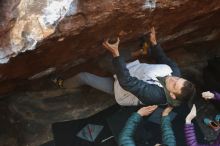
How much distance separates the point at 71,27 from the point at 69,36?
100 millimetres

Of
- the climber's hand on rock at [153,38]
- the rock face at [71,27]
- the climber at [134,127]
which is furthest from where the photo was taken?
the climber's hand on rock at [153,38]

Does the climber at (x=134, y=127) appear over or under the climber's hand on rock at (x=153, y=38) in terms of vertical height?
under

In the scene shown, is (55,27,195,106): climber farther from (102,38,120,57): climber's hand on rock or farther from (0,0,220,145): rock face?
(0,0,220,145): rock face

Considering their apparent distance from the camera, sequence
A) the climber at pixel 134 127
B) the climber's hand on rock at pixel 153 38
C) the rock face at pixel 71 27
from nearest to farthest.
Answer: the rock face at pixel 71 27 < the climber at pixel 134 127 < the climber's hand on rock at pixel 153 38

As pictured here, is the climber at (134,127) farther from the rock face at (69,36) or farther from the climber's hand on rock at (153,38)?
the rock face at (69,36)

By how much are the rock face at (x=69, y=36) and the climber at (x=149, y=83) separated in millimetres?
191

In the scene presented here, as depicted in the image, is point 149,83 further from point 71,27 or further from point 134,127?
point 71,27

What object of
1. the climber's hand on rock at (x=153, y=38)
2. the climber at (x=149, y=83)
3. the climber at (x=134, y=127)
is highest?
the climber's hand on rock at (x=153, y=38)

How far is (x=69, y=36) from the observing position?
10.1 ft

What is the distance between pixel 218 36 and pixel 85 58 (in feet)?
5.67

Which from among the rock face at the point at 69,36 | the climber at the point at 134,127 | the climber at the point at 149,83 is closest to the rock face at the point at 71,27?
the rock face at the point at 69,36

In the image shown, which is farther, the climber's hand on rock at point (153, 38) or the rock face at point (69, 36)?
the climber's hand on rock at point (153, 38)

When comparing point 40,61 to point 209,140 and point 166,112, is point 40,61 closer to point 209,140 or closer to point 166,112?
point 166,112

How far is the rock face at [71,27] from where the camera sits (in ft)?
9.23
